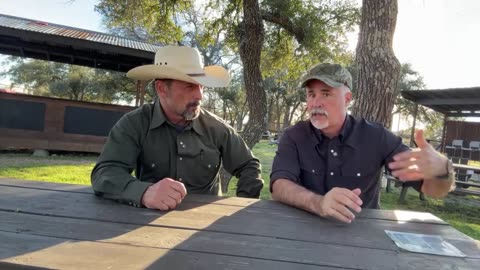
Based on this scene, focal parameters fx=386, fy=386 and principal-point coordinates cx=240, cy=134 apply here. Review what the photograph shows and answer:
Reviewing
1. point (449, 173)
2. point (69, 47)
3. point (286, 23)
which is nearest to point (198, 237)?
point (449, 173)

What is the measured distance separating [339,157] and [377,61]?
1.84 metres

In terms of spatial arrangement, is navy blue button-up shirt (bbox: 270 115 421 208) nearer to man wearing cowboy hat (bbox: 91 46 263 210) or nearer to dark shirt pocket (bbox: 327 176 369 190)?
dark shirt pocket (bbox: 327 176 369 190)

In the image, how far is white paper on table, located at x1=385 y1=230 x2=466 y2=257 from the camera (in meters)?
1.39

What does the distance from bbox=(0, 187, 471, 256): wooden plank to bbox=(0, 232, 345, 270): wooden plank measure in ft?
0.98

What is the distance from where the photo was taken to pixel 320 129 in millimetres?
2436

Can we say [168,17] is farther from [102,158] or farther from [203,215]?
[203,215]

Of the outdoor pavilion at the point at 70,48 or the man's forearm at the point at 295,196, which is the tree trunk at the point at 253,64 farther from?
the outdoor pavilion at the point at 70,48

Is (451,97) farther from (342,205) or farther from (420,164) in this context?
(342,205)

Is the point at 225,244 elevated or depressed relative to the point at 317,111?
depressed

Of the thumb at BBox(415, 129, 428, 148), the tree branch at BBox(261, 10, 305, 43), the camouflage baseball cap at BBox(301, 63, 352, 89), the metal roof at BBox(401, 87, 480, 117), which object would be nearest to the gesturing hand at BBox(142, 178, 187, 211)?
the camouflage baseball cap at BBox(301, 63, 352, 89)

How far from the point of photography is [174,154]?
101 inches

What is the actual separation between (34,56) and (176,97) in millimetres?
12221

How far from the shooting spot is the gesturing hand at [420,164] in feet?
6.77

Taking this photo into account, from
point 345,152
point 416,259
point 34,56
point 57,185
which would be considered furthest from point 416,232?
point 34,56
